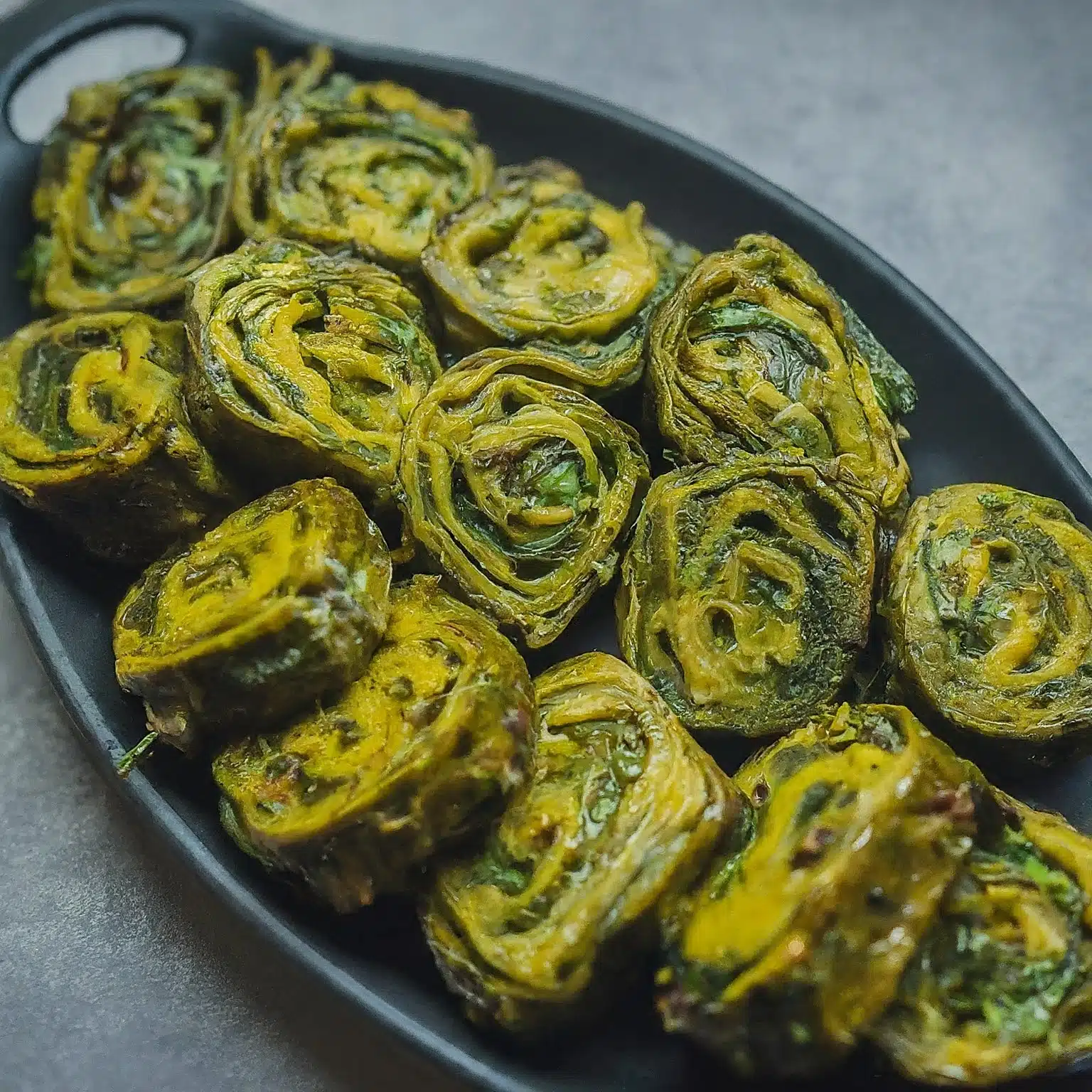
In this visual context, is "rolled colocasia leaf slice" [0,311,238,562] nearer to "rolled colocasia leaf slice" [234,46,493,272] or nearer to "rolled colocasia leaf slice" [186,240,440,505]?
"rolled colocasia leaf slice" [186,240,440,505]

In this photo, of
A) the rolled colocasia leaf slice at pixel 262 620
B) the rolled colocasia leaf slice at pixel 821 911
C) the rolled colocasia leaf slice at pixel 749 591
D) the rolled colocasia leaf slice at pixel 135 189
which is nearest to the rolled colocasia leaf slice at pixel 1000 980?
the rolled colocasia leaf slice at pixel 821 911

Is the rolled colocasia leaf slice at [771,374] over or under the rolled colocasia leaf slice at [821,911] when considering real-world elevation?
over

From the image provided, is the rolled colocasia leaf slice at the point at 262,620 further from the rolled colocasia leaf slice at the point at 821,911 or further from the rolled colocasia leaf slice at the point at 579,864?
the rolled colocasia leaf slice at the point at 821,911

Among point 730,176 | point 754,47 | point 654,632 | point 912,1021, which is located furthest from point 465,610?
point 754,47

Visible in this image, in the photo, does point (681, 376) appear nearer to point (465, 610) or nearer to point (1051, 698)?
point (465, 610)

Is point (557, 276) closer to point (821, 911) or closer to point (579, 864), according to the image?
point (579, 864)

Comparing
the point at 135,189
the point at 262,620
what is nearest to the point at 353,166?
the point at 135,189
